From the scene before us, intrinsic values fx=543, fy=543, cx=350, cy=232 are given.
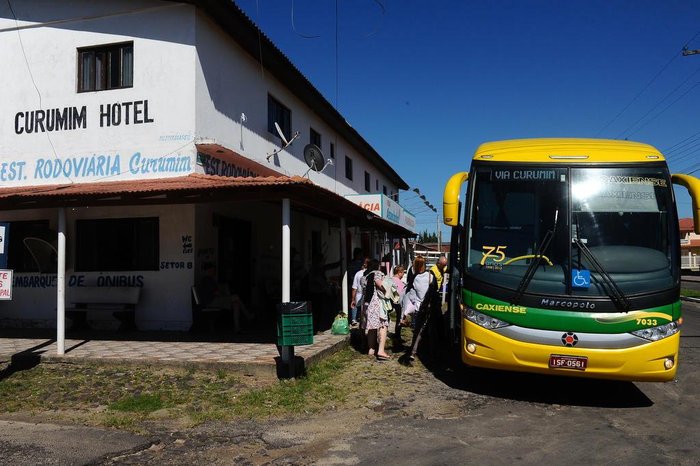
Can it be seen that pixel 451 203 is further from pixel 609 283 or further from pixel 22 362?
pixel 22 362

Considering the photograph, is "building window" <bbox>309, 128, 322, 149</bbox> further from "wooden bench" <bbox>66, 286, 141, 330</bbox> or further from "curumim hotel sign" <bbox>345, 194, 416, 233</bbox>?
"wooden bench" <bbox>66, 286, 141, 330</bbox>

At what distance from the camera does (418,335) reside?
848 centimetres

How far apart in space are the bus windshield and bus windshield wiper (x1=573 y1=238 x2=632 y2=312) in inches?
0.4

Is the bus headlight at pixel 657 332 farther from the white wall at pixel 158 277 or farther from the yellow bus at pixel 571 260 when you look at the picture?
the white wall at pixel 158 277

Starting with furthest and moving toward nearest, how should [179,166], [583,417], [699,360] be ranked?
1. [179,166]
2. [699,360]
3. [583,417]

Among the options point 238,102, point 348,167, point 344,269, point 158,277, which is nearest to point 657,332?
point 344,269

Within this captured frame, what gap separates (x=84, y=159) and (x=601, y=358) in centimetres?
1013

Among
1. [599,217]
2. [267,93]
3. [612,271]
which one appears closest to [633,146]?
[599,217]

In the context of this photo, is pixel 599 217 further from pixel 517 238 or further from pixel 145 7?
pixel 145 7

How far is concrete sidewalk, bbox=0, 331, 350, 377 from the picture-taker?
7617mm

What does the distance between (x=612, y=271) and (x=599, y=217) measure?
0.67 meters

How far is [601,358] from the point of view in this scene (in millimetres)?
5965

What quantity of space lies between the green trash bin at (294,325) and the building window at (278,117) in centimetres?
762

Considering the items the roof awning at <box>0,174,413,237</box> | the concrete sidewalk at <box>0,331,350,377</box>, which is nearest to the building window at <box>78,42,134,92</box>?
the roof awning at <box>0,174,413,237</box>
